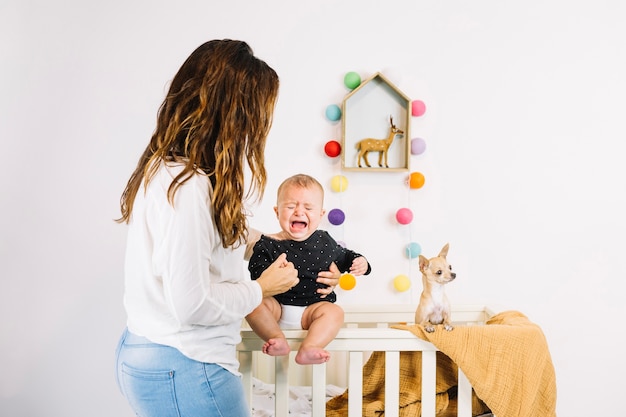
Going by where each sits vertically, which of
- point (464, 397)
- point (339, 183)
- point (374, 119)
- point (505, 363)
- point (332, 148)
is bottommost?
point (464, 397)

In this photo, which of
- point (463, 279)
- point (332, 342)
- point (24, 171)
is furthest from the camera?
point (463, 279)

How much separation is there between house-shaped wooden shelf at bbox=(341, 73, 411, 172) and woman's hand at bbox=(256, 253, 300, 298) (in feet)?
3.33

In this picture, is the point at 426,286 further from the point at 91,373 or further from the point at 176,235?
the point at 91,373

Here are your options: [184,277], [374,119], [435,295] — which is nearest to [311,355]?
[435,295]

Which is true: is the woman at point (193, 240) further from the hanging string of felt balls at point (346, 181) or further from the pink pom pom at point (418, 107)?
the pink pom pom at point (418, 107)

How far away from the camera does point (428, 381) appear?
173 centimetres

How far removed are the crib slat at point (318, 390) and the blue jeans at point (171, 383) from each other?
0.50 m

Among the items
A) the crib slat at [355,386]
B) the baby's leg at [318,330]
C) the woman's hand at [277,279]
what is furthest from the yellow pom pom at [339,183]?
the woman's hand at [277,279]

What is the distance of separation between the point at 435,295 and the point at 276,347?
1.62ft

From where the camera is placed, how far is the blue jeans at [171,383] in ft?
3.89

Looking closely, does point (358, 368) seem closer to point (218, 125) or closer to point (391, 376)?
point (391, 376)

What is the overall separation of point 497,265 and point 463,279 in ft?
0.48

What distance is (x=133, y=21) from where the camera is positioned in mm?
2350

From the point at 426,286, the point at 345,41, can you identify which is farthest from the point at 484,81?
the point at 426,286
